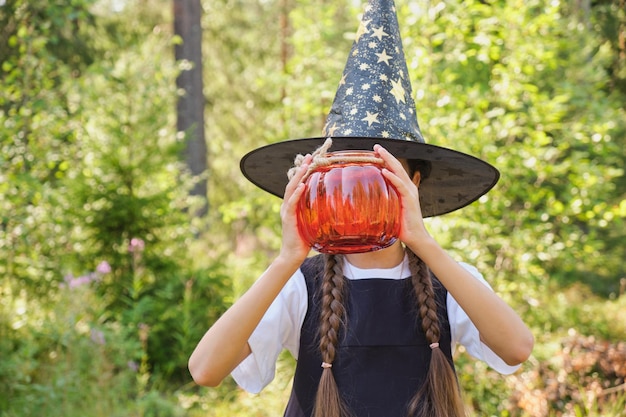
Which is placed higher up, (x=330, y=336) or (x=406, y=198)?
(x=406, y=198)

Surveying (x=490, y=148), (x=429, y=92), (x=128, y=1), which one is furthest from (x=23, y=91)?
(x=128, y=1)

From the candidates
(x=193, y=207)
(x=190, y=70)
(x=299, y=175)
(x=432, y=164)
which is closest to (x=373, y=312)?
(x=432, y=164)

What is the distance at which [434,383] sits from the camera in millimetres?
1956

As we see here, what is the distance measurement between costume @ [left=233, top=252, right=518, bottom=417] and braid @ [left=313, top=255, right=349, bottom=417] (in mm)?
45

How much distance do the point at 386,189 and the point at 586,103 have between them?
4.45 m

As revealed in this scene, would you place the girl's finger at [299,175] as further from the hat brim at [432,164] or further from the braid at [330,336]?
the braid at [330,336]

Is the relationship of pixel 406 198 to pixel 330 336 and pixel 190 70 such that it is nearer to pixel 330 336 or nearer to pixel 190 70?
pixel 330 336

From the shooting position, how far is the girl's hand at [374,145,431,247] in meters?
1.61

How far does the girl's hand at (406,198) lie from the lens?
1607 millimetres

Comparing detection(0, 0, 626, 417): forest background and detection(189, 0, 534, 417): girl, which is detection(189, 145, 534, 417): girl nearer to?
detection(189, 0, 534, 417): girl

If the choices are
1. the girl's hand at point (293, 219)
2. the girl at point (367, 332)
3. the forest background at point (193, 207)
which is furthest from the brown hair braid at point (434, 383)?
the forest background at point (193, 207)

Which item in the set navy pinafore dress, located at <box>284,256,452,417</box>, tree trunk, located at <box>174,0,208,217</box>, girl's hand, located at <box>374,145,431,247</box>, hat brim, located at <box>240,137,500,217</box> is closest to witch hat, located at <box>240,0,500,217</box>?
hat brim, located at <box>240,137,500,217</box>

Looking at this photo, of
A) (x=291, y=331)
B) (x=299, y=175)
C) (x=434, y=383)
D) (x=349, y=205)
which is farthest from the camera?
(x=291, y=331)

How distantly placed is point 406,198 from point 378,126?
396 millimetres
